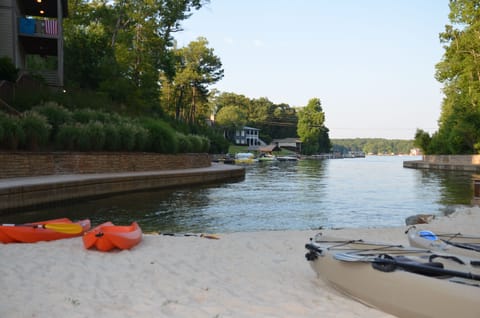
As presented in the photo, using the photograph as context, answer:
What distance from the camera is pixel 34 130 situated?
16.8m

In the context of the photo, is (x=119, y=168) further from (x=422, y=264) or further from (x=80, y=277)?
(x=422, y=264)

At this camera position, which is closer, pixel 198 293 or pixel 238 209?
pixel 198 293

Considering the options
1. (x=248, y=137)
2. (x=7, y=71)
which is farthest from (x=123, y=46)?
(x=248, y=137)

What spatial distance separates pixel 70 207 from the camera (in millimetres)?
14398

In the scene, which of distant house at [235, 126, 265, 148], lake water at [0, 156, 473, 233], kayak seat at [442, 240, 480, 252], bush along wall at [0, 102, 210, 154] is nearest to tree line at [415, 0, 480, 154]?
lake water at [0, 156, 473, 233]

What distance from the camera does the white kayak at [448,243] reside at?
5.84 meters

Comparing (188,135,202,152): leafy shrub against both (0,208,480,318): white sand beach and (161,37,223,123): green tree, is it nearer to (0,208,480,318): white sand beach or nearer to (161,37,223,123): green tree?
(0,208,480,318): white sand beach

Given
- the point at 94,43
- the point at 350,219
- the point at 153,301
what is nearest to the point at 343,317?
the point at 153,301

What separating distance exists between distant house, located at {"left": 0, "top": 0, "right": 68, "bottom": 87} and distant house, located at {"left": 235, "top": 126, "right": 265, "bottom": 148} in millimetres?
68316

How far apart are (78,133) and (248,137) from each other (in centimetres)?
8097

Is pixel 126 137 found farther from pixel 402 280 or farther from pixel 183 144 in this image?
pixel 402 280

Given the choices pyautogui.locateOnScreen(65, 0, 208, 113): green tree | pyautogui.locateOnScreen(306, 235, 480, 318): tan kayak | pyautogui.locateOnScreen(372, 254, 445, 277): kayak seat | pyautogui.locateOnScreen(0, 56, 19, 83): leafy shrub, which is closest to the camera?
pyautogui.locateOnScreen(306, 235, 480, 318): tan kayak

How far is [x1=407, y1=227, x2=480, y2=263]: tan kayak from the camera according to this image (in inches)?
230

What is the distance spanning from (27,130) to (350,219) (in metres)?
12.1
